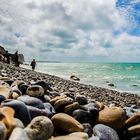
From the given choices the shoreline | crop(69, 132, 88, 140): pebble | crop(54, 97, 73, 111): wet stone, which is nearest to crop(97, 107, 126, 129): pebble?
crop(54, 97, 73, 111): wet stone

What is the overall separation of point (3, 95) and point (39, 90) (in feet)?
3.43

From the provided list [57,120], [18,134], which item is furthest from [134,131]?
[18,134]

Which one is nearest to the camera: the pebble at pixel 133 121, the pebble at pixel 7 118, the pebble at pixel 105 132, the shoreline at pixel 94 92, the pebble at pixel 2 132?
the pebble at pixel 2 132

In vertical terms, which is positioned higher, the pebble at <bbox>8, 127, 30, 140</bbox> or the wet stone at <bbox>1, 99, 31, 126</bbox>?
the wet stone at <bbox>1, 99, 31, 126</bbox>

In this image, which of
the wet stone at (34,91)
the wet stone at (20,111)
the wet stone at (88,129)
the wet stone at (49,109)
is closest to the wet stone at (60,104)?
the wet stone at (49,109)

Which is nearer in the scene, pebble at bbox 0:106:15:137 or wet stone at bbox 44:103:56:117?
pebble at bbox 0:106:15:137

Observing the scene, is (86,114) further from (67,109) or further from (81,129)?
(81,129)

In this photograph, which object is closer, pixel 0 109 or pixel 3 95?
pixel 0 109

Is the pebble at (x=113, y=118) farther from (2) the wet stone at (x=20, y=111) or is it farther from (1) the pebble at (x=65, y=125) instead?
(2) the wet stone at (x=20, y=111)

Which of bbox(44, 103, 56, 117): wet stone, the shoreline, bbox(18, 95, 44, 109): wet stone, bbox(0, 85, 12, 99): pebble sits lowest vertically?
the shoreline

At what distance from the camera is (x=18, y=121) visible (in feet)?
16.0

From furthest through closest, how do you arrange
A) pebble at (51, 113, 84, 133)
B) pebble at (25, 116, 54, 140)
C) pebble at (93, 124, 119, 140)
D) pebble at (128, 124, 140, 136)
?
pebble at (128, 124, 140, 136), pebble at (93, 124, 119, 140), pebble at (51, 113, 84, 133), pebble at (25, 116, 54, 140)

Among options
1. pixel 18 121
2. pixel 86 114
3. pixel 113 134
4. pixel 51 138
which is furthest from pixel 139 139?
pixel 18 121

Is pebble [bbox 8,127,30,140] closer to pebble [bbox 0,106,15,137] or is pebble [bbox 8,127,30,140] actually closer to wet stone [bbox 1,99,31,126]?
pebble [bbox 0,106,15,137]
